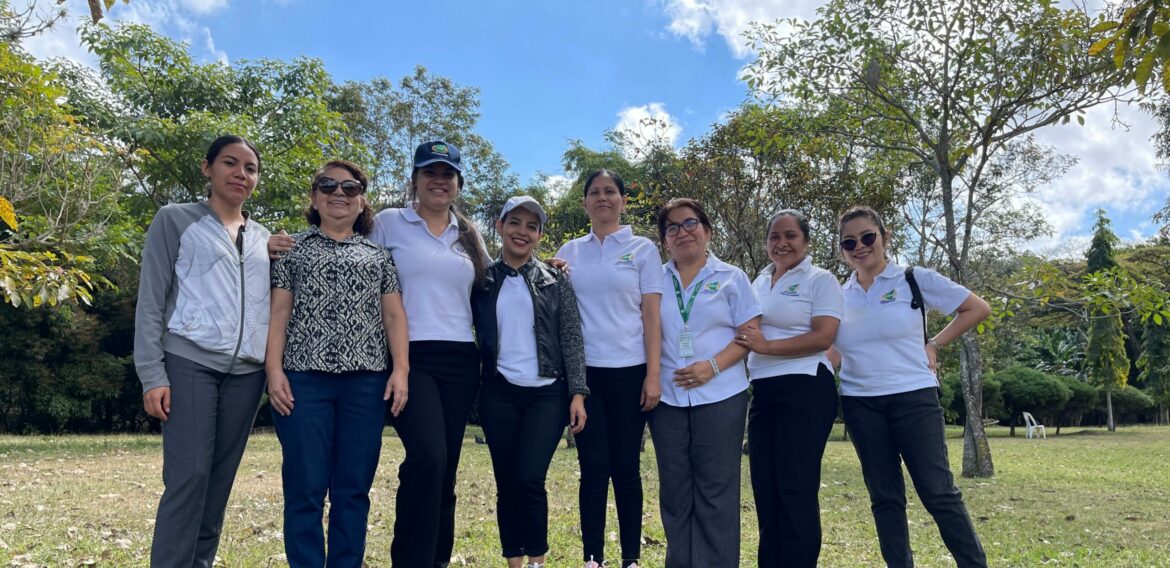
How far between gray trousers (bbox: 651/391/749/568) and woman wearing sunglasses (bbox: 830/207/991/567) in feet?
2.64

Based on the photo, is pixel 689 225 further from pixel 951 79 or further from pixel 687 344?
pixel 951 79

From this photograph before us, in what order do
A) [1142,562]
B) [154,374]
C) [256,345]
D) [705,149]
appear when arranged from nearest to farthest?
[154,374] < [256,345] < [1142,562] < [705,149]

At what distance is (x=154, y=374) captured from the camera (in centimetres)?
343

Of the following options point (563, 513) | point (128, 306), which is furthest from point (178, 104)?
point (563, 513)

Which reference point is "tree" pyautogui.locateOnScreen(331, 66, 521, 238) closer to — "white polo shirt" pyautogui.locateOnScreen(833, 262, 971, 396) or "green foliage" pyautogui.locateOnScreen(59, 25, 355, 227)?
"green foliage" pyautogui.locateOnScreen(59, 25, 355, 227)

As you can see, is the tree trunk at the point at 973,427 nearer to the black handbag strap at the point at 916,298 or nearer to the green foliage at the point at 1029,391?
the black handbag strap at the point at 916,298

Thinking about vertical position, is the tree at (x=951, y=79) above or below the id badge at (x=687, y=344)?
above

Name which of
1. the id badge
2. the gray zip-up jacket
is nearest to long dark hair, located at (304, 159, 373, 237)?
the gray zip-up jacket

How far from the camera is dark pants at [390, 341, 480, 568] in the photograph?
390 cm

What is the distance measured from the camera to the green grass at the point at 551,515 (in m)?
5.71

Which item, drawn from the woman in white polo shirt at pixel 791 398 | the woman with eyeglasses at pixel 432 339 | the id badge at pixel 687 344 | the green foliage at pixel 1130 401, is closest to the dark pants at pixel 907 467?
the woman in white polo shirt at pixel 791 398

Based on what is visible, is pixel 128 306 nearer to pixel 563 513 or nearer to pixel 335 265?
pixel 563 513

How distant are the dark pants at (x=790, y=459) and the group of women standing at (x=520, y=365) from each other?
13mm

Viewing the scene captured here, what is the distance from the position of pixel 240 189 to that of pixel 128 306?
84.9 feet
